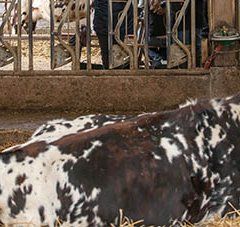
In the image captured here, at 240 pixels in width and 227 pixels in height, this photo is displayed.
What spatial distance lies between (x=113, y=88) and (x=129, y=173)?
204 inches

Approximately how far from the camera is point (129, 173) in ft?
15.1

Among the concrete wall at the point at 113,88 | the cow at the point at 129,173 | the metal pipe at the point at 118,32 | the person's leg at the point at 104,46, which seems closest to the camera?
the cow at the point at 129,173

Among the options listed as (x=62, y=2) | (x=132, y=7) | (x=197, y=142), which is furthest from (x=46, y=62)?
(x=197, y=142)

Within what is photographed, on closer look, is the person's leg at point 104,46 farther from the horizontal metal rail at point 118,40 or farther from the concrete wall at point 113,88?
the concrete wall at point 113,88

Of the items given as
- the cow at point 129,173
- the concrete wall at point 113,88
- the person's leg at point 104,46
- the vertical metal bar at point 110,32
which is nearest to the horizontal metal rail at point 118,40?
the vertical metal bar at point 110,32

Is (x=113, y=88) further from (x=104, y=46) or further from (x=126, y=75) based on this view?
(x=104, y=46)

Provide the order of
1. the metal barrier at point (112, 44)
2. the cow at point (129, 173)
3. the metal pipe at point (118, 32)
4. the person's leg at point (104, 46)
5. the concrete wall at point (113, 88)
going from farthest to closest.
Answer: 1. the person's leg at point (104, 46)
2. the concrete wall at point (113, 88)
3. the metal barrier at point (112, 44)
4. the metal pipe at point (118, 32)
5. the cow at point (129, 173)

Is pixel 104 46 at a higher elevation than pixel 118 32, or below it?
below

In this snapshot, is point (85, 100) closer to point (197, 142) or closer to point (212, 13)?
point (212, 13)

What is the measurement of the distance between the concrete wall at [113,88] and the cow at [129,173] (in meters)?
4.71

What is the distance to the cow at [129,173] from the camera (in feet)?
14.6

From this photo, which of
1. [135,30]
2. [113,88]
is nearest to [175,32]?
[135,30]

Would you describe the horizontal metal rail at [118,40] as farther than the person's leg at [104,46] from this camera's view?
No

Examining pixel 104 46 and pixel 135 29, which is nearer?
pixel 135 29
